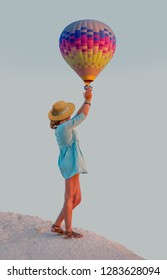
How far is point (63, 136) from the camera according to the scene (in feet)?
42.8

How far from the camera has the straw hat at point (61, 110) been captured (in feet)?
43.2

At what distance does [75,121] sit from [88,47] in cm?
Result: 245

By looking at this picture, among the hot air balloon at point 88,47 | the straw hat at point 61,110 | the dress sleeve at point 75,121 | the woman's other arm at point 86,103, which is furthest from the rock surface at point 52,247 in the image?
the hot air balloon at point 88,47

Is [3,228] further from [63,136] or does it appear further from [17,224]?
[63,136]

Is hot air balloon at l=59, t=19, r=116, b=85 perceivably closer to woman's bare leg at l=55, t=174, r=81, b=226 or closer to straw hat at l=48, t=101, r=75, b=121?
straw hat at l=48, t=101, r=75, b=121

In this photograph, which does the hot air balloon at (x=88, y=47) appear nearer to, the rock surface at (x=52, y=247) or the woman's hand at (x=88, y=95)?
the woman's hand at (x=88, y=95)

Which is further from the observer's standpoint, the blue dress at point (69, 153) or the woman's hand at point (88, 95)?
the woman's hand at point (88, 95)

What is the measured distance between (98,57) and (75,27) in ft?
3.59

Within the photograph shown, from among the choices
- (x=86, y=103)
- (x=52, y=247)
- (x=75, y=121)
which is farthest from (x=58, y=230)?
(x=86, y=103)

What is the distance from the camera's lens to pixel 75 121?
42.1 feet

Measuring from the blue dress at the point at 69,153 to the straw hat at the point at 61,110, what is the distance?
0.81 feet

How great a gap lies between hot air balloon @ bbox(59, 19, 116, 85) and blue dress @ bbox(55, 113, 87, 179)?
6.59ft

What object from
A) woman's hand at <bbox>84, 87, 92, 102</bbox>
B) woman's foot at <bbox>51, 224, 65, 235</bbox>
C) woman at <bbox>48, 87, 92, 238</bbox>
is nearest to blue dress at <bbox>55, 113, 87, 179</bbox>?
woman at <bbox>48, 87, 92, 238</bbox>
